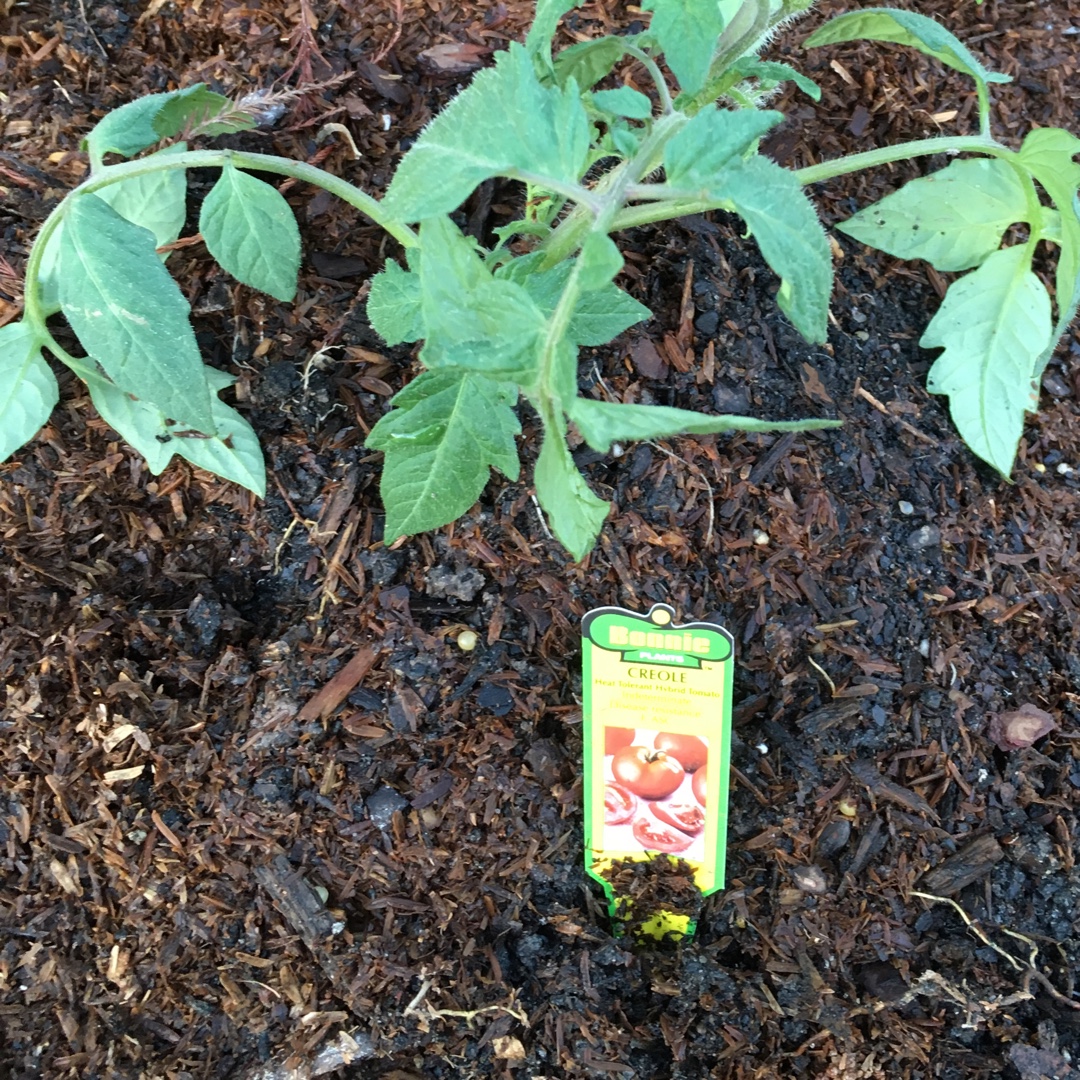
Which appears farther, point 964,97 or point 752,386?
point 964,97

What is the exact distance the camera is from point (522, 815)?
1263 mm

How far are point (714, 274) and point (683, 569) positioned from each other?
0.45 metres

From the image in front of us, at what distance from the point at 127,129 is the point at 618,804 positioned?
1.07 metres

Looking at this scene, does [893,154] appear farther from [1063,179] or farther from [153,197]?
[153,197]

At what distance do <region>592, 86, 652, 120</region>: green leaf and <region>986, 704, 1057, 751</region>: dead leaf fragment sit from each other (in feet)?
3.28

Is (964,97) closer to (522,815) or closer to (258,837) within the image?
(522,815)

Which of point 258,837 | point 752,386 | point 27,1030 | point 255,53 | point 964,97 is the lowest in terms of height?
point 27,1030

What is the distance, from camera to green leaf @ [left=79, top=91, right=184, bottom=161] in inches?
43.6

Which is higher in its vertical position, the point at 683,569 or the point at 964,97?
the point at 964,97

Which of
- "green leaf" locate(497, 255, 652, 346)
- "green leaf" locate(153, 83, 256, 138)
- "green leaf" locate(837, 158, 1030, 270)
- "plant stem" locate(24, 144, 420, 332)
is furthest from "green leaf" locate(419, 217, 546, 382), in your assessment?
"green leaf" locate(837, 158, 1030, 270)

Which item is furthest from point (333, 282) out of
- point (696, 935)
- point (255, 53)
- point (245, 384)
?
point (696, 935)

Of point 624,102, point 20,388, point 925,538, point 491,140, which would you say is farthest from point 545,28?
point 925,538

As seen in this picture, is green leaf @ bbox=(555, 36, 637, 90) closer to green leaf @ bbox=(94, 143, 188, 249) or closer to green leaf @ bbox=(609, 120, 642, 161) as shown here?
green leaf @ bbox=(609, 120, 642, 161)

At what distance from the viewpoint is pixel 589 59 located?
107 centimetres
